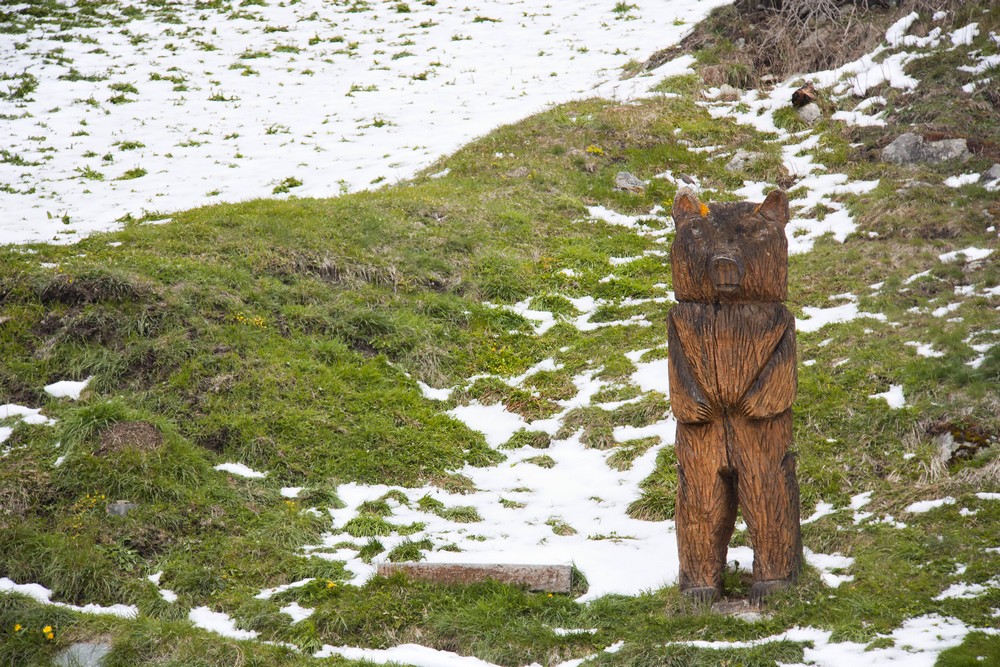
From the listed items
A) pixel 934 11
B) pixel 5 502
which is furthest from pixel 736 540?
pixel 934 11

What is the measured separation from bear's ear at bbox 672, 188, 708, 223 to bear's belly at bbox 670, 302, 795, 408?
64 cm

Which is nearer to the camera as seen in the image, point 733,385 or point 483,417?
point 733,385

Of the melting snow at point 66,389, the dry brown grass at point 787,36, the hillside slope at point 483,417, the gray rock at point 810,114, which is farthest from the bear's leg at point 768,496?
the dry brown grass at point 787,36

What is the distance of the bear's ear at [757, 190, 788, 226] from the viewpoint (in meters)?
6.05

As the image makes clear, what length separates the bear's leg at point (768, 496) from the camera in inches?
238

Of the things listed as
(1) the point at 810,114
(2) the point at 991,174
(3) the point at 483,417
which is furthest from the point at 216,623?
(1) the point at 810,114

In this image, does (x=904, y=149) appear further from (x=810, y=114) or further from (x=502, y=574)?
(x=502, y=574)

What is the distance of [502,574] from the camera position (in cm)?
675

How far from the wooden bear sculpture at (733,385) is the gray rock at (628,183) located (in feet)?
30.2

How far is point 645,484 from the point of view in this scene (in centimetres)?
834

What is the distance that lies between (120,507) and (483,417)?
13.2 feet

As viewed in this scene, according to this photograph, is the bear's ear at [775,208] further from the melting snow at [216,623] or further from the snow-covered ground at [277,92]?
the snow-covered ground at [277,92]

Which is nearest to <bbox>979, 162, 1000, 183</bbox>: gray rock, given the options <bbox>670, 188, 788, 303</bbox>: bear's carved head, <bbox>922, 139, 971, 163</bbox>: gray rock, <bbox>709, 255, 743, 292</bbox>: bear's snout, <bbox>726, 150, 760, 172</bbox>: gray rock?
<bbox>922, 139, 971, 163</bbox>: gray rock

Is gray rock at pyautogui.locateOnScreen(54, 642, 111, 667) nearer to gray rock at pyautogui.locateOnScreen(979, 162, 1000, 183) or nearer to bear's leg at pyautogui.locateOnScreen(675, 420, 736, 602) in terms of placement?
bear's leg at pyautogui.locateOnScreen(675, 420, 736, 602)
